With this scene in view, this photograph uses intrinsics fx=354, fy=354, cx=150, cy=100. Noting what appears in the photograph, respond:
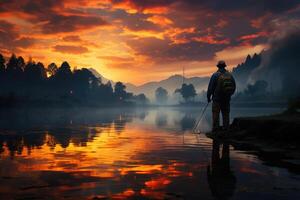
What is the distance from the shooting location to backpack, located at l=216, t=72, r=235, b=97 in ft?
48.3

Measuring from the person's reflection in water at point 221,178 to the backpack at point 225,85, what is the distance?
5.49m

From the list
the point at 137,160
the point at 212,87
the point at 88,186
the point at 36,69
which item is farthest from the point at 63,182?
the point at 36,69

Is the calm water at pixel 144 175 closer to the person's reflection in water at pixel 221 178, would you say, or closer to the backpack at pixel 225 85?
the person's reflection in water at pixel 221 178

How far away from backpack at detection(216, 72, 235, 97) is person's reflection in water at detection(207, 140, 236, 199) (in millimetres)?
5488

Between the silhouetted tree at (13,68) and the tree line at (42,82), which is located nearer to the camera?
the tree line at (42,82)

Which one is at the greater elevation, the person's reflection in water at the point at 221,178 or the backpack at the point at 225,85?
the backpack at the point at 225,85

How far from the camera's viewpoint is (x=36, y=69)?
16138 centimetres

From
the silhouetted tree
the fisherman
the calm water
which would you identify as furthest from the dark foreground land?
the silhouetted tree

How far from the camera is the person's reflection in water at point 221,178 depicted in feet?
18.0

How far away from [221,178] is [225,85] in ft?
28.2

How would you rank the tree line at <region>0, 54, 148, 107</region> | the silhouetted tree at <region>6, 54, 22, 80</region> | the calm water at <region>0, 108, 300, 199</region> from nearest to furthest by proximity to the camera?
the calm water at <region>0, 108, 300, 199</region>, the tree line at <region>0, 54, 148, 107</region>, the silhouetted tree at <region>6, 54, 22, 80</region>

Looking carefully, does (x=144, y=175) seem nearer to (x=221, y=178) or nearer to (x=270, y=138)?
(x=221, y=178)

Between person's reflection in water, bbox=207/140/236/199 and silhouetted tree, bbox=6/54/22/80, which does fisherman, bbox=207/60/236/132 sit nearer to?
person's reflection in water, bbox=207/140/236/199

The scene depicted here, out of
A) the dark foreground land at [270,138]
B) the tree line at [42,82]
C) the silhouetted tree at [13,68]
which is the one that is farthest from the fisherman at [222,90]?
the silhouetted tree at [13,68]
